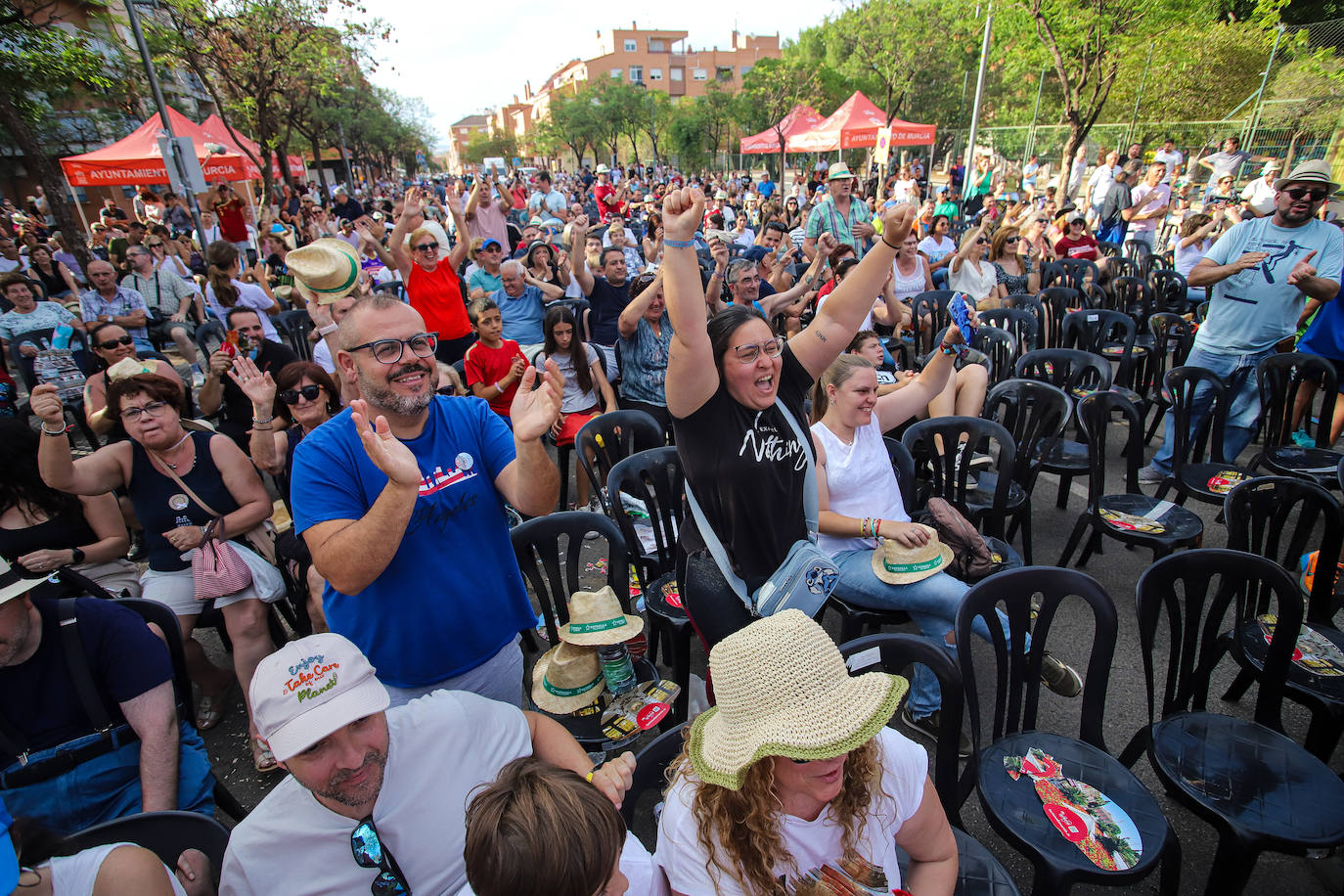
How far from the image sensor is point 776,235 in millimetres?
10594

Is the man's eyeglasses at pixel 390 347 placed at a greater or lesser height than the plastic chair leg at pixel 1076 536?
greater

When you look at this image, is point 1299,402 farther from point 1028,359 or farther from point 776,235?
point 776,235

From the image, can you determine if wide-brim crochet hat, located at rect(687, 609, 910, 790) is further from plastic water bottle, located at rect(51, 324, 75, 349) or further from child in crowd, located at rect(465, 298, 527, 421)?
plastic water bottle, located at rect(51, 324, 75, 349)

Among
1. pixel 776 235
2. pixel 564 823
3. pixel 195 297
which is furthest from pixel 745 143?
pixel 564 823

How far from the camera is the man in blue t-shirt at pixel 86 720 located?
79.2 inches

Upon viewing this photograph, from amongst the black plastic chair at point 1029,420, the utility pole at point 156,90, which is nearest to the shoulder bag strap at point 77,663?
the black plastic chair at point 1029,420

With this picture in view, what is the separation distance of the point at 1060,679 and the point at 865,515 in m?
1.16

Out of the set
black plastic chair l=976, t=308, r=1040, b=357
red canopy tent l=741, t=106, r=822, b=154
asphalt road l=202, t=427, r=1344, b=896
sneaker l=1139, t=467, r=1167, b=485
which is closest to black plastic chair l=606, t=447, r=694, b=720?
asphalt road l=202, t=427, r=1344, b=896

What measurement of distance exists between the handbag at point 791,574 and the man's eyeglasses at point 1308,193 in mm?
4651

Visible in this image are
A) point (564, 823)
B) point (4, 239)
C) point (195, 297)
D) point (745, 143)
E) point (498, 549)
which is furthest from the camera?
point (745, 143)

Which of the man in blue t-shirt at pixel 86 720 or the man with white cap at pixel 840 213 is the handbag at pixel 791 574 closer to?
the man in blue t-shirt at pixel 86 720

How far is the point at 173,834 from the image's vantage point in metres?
1.79

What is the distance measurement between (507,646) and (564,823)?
1177 mm

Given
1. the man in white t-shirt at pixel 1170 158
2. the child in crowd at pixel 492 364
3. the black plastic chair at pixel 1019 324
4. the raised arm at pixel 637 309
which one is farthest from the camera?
the man in white t-shirt at pixel 1170 158
